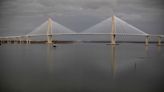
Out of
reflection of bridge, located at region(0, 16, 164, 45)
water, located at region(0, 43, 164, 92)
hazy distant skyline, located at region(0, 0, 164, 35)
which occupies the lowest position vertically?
water, located at region(0, 43, 164, 92)

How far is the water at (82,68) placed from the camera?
4.40m

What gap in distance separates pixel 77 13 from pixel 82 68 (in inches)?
31.4

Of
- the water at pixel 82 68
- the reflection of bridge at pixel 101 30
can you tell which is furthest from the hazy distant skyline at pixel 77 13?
the water at pixel 82 68

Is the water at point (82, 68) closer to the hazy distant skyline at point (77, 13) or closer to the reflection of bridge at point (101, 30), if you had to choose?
the reflection of bridge at point (101, 30)

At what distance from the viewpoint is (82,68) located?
4.83 metres

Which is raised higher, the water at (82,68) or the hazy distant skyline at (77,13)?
the hazy distant skyline at (77,13)

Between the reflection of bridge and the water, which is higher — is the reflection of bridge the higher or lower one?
the higher one

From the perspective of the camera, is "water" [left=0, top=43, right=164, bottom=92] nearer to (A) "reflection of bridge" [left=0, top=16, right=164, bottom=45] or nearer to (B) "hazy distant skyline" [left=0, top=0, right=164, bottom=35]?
(A) "reflection of bridge" [left=0, top=16, right=164, bottom=45]

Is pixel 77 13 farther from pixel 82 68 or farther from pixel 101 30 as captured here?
pixel 82 68

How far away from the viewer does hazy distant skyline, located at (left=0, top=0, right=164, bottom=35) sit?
14.3 feet

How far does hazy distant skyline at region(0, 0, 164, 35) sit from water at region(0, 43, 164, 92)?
27 cm

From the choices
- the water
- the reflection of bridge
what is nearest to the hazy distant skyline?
the reflection of bridge

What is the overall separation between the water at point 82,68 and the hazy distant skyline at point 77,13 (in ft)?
0.87

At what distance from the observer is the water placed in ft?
14.4
